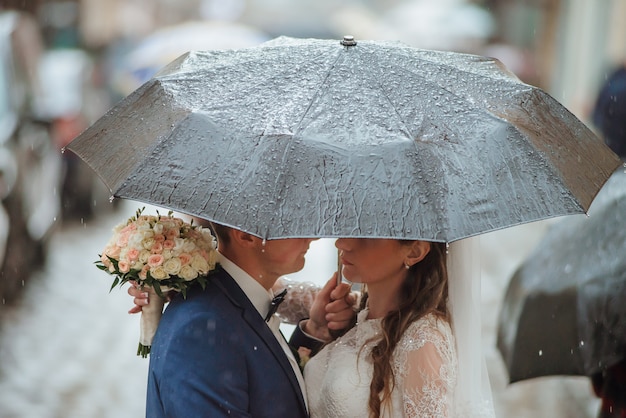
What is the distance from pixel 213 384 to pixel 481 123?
115 cm

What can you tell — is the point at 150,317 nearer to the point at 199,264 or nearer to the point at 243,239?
the point at 199,264

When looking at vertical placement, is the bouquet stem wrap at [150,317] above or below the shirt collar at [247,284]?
below

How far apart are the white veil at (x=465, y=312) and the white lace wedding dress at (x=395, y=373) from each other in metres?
0.12

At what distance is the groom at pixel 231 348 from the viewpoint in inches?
115

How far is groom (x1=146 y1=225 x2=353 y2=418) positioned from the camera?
2.92 m

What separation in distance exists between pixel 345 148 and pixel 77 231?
11.0m

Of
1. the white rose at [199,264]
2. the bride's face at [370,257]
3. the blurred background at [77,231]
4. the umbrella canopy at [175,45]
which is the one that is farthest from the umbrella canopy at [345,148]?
the umbrella canopy at [175,45]

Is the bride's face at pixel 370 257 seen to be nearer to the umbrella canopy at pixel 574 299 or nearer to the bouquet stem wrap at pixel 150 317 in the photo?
the bouquet stem wrap at pixel 150 317

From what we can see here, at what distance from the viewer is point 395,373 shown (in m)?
3.26

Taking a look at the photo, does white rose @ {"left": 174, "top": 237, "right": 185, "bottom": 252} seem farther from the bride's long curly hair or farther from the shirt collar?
the bride's long curly hair

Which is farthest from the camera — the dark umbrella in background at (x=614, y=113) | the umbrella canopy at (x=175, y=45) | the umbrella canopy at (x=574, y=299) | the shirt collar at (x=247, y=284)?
the umbrella canopy at (x=175, y=45)

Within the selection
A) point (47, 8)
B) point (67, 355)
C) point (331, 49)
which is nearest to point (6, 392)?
point (67, 355)

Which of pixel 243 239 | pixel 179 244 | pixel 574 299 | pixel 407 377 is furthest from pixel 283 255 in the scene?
pixel 574 299

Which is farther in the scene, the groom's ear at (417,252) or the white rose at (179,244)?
the groom's ear at (417,252)
